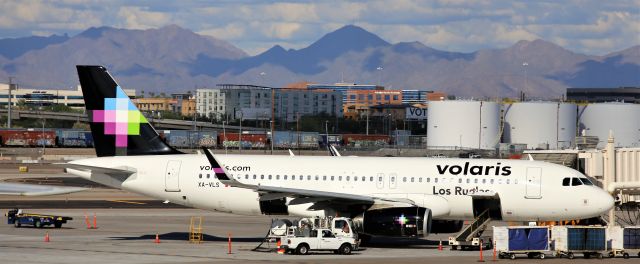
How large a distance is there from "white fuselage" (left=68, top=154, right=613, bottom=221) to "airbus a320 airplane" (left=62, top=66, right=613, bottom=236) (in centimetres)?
4

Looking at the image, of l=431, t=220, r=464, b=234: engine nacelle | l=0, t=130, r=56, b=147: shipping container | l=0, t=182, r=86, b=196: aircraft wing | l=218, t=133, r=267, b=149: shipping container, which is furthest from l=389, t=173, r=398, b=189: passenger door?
l=0, t=130, r=56, b=147: shipping container

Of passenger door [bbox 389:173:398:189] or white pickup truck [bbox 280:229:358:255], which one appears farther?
passenger door [bbox 389:173:398:189]

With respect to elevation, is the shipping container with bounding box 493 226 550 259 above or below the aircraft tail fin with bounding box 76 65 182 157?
below

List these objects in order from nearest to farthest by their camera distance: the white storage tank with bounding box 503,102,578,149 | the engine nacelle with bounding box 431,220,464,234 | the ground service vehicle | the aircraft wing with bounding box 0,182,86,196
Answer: the aircraft wing with bounding box 0,182,86,196 < the engine nacelle with bounding box 431,220,464,234 < the ground service vehicle < the white storage tank with bounding box 503,102,578,149

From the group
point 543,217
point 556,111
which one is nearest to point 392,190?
point 543,217

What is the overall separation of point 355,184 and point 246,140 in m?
133

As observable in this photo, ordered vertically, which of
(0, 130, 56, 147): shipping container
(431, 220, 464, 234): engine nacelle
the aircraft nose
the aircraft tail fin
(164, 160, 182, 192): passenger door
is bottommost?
(431, 220, 464, 234): engine nacelle

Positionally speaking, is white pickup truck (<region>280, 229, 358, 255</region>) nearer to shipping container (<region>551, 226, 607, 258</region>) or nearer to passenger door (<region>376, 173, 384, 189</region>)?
passenger door (<region>376, 173, 384, 189</region>)

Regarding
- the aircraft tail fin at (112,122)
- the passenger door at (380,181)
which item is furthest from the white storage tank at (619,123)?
the aircraft tail fin at (112,122)

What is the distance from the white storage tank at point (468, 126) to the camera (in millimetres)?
142125

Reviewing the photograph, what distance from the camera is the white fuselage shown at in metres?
50.6

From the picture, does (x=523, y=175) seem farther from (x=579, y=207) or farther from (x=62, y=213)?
(x=62, y=213)

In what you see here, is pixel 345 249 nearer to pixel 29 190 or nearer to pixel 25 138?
pixel 29 190

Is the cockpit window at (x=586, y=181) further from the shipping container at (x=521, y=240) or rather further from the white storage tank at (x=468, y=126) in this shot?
the white storage tank at (x=468, y=126)
